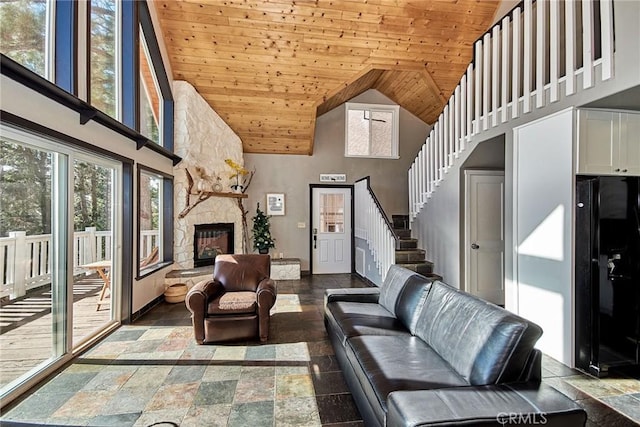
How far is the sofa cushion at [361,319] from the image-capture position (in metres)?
2.45

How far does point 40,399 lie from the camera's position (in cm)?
223

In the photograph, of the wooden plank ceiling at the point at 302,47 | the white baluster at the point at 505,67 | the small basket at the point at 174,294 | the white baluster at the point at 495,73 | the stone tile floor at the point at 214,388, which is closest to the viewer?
the stone tile floor at the point at 214,388

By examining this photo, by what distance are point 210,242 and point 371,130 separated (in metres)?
4.33

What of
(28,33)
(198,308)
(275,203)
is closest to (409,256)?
(275,203)

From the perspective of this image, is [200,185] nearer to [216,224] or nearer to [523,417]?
[216,224]

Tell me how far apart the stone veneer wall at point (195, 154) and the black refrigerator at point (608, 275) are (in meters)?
5.22

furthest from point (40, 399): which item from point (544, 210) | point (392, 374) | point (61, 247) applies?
point (544, 210)

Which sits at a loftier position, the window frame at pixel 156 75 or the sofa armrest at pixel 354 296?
the window frame at pixel 156 75

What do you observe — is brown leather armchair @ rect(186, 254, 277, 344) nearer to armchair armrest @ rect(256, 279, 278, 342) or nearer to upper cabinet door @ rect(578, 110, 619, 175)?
armchair armrest @ rect(256, 279, 278, 342)

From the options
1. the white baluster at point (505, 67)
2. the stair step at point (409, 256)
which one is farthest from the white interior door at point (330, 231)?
the white baluster at point (505, 67)

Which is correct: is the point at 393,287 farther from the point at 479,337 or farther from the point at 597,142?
the point at 597,142

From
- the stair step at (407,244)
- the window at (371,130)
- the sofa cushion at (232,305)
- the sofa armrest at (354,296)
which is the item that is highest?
the window at (371,130)

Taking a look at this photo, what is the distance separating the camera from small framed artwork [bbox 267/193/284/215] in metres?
6.84

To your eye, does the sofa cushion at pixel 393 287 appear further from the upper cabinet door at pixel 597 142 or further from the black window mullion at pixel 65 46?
the black window mullion at pixel 65 46
